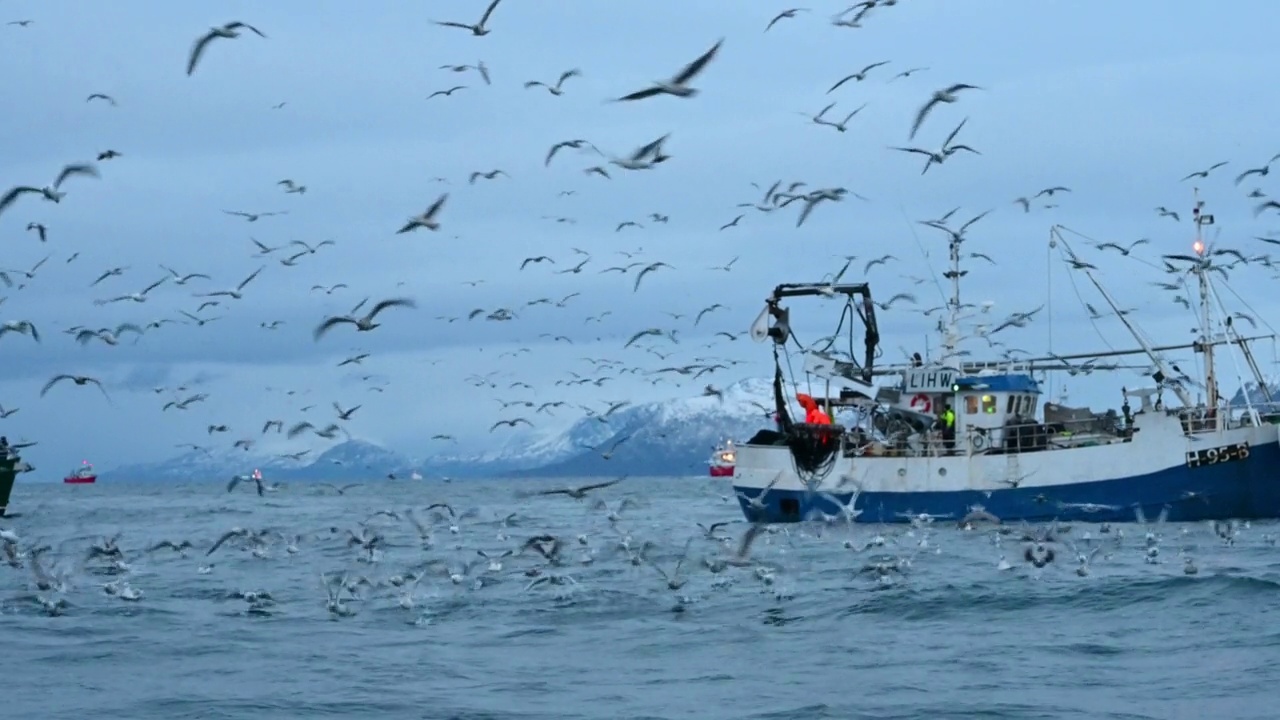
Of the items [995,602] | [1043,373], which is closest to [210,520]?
[1043,373]

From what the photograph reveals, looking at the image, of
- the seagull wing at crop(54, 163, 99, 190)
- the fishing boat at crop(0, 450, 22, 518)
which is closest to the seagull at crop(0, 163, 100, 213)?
the seagull wing at crop(54, 163, 99, 190)

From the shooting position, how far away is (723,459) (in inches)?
5581

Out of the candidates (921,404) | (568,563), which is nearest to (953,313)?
(921,404)

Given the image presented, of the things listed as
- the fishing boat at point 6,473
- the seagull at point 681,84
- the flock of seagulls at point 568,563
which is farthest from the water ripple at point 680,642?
the fishing boat at point 6,473

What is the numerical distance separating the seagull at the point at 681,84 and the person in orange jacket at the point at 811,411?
34.4m

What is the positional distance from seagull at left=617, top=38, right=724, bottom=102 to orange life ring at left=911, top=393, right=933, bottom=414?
34.0 metres

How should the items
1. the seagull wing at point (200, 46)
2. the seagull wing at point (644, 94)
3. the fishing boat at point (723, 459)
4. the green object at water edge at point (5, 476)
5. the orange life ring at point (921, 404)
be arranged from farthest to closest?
the fishing boat at point (723, 459), the green object at water edge at point (5, 476), the orange life ring at point (921, 404), the seagull wing at point (200, 46), the seagull wing at point (644, 94)

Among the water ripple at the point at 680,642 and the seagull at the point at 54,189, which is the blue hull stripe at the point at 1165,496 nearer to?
the water ripple at the point at 680,642

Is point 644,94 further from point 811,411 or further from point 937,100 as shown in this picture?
point 811,411

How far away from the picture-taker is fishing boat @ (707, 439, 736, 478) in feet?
458

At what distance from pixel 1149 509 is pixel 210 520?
130ft

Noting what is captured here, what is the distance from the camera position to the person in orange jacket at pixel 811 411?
176ft

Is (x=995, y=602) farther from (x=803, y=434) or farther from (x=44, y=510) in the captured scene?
(x=44, y=510)

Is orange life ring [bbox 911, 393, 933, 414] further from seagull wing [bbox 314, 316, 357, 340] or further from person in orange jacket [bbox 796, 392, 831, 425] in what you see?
seagull wing [bbox 314, 316, 357, 340]
